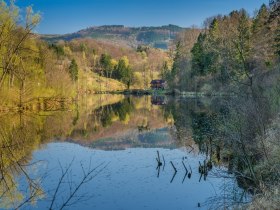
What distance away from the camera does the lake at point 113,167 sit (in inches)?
476

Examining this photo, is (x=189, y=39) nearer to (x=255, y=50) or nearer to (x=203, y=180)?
(x=255, y=50)

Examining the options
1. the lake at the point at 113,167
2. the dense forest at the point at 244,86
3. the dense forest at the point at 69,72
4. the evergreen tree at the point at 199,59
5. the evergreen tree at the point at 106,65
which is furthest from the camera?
the evergreen tree at the point at 106,65

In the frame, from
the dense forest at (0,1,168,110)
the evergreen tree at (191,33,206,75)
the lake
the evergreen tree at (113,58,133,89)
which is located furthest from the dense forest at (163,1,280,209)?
the evergreen tree at (113,58,133,89)

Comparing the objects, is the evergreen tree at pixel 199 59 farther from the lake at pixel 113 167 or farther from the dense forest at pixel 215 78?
the lake at pixel 113 167

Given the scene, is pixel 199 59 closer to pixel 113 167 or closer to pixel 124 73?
pixel 113 167

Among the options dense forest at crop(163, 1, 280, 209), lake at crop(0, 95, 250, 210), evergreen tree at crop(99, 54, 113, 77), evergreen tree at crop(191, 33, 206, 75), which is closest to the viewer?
dense forest at crop(163, 1, 280, 209)

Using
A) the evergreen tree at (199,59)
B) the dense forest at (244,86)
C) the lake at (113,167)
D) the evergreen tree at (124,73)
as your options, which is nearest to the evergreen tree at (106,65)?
the evergreen tree at (124,73)

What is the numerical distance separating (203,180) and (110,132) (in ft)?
54.1

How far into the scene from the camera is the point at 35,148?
71.4 ft

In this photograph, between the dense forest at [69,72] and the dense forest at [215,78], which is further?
the dense forest at [69,72]

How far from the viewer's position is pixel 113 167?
687 inches

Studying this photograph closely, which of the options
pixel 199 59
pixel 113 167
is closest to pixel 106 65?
pixel 199 59

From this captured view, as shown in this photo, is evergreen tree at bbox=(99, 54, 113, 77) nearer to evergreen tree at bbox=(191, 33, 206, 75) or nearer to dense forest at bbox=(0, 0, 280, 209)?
dense forest at bbox=(0, 0, 280, 209)

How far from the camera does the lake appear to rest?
39.7ft
